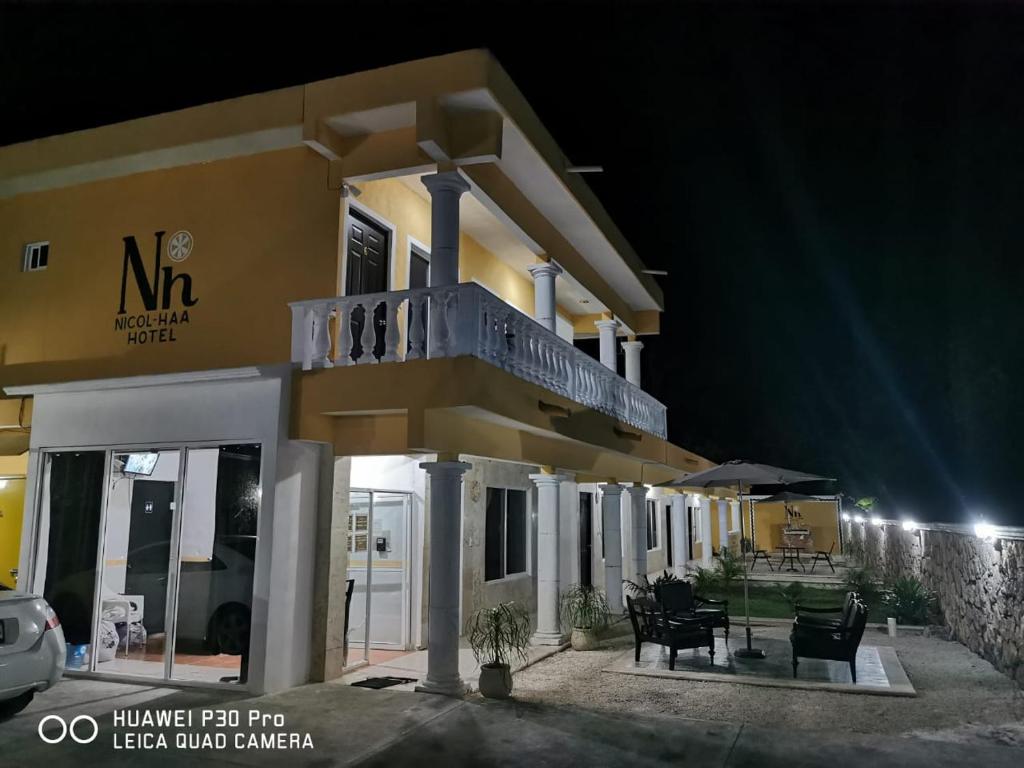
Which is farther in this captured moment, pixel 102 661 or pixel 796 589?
pixel 796 589

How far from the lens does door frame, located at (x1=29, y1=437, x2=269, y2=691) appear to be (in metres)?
7.78

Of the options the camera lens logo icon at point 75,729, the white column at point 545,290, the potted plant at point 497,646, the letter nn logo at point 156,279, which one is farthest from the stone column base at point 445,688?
the white column at point 545,290

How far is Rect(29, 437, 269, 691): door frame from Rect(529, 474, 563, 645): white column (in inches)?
186

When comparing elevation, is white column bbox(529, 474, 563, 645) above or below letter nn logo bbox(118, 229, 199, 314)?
below

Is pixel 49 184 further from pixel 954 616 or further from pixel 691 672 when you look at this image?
pixel 954 616

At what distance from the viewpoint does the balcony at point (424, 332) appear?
7.20 meters

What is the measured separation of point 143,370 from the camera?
888 cm

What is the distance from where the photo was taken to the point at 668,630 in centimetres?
911

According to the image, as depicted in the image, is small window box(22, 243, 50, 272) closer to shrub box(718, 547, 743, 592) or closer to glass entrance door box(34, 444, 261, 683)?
glass entrance door box(34, 444, 261, 683)

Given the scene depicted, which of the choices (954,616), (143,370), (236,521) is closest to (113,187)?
(143,370)

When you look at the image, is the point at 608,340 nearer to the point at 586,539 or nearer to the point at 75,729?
the point at 586,539

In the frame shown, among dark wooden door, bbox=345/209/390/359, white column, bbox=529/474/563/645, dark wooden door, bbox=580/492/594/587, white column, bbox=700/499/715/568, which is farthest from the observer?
white column, bbox=700/499/715/568

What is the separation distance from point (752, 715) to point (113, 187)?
9707 mm

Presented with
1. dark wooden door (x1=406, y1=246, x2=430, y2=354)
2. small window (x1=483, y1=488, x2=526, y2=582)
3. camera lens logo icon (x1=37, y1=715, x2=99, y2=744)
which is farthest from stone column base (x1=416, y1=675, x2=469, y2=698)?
dark wooden door (x1=406, y1=246, x2=430, y2=354)
